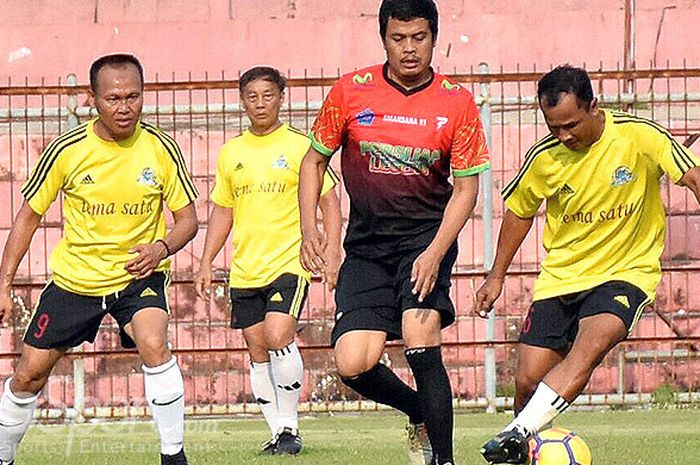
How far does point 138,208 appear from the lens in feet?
29.7

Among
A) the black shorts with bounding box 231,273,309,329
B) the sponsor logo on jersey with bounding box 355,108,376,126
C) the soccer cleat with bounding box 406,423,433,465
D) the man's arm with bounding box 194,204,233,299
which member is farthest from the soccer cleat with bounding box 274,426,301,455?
the sponsor logo on jersey with bounding box 355,108,376,126

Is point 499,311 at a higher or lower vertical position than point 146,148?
lower

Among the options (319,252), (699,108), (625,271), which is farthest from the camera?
(699,108)

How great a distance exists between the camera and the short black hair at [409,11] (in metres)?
8.15

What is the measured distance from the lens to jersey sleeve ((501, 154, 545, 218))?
8750 millimetres

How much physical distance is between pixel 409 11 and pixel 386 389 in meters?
1.92

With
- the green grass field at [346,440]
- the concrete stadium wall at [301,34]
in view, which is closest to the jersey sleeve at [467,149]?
the green grass field at [346,440]

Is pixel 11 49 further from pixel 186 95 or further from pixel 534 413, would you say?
pixel 534 413

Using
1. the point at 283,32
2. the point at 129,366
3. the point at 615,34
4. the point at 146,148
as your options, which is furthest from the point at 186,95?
the point at 146,148

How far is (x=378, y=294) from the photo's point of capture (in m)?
8.45

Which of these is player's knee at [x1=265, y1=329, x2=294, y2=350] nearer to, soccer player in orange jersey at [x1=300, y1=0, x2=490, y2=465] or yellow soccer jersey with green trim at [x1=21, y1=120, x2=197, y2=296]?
yellow soccer jersey with green trim at [x1=21, y1=120, x2=197, y2=296]

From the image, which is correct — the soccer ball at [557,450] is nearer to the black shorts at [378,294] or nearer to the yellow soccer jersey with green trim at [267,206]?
the black shorts at [378,294]

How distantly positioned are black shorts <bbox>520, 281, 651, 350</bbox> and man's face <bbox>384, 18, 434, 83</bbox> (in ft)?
4.63

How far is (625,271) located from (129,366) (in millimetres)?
7281
